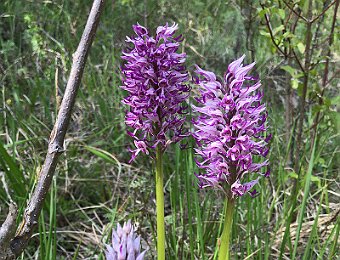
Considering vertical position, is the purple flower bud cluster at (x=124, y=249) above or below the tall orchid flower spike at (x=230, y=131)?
below

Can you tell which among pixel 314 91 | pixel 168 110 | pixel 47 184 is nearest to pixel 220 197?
pixel 314 91

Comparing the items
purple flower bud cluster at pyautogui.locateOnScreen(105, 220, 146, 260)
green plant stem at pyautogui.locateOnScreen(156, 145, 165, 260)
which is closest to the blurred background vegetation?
green plant stem at pyautogui.locateOnScreen(156, 145, 165, 260)

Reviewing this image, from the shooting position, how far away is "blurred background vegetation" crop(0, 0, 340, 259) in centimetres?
272

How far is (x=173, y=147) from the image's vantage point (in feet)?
12.4

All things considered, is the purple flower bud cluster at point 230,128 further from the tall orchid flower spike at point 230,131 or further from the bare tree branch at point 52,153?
the bare tree branch at point 52,153

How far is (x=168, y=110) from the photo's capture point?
1634mm

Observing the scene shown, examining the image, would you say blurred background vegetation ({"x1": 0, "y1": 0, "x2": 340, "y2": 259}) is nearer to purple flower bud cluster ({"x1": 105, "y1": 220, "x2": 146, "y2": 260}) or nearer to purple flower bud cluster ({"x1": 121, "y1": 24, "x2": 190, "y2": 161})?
purple flower bud cluster ({"x1": 121, "y1": 24, "x2": 190, "y2": 161})

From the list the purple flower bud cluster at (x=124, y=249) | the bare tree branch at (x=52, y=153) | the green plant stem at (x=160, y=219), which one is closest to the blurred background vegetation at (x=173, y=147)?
the green plant stem at (x=160, y=219)

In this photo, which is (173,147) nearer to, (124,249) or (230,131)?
(230,131)

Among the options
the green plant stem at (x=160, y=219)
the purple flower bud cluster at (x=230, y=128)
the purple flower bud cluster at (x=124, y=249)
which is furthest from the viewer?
the green plant stem at (x=160, y=219)

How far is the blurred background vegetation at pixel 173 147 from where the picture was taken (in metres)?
2.72

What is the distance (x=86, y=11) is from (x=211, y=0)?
3.87ft

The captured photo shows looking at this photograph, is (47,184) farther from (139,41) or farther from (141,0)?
(141,0)

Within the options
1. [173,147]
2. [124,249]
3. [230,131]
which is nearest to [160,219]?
[230,131]
